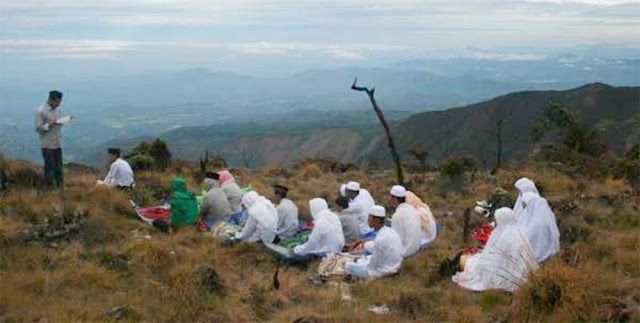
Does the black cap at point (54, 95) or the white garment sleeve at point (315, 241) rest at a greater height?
the black cap at point (54, 95)

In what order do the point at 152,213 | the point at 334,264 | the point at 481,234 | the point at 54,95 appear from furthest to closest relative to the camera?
the point at 54,95 → the point at 152,213 → the point at 481,234 → the point at 334,264

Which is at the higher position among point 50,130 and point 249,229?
point 50,130

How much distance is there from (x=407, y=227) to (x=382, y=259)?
1.12 m

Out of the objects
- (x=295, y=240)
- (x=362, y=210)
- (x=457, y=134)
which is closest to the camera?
(x=295, y=240)

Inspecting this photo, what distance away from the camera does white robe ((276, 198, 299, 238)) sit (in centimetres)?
1131

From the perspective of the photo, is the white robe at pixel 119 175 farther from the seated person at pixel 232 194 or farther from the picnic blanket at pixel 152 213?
the seated person at pixel 232 194

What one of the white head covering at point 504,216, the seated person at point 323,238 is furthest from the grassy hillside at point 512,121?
the white head covering at point 504,216

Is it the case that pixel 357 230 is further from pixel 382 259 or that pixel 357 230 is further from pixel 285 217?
pixel 382 259

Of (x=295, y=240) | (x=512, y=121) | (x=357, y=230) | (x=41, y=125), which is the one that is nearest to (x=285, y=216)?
(x=295, y=240)

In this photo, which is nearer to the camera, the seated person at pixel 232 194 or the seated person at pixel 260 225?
the seated person at pixel 260 225

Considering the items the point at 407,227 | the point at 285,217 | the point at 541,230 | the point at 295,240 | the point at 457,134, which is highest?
the point at 541,230

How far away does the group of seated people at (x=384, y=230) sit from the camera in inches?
340

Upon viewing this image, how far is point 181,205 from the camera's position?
11.7 meters

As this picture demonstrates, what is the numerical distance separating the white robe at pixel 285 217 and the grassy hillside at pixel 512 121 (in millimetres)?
56378
